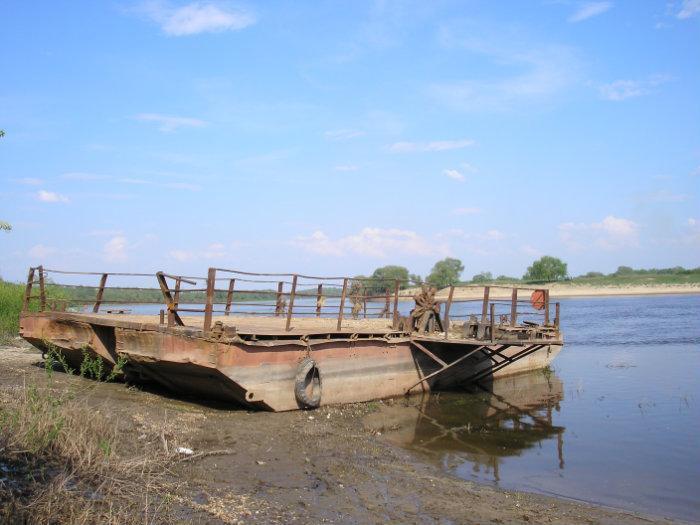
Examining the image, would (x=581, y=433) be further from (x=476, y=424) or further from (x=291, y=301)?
(x=291, y=301)

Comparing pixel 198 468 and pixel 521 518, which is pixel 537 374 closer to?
pixel 521 518

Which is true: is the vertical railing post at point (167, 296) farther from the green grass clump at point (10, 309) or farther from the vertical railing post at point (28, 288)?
the green grass clump at point (10, 309)

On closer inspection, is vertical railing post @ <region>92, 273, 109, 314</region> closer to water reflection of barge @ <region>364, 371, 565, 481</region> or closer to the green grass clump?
water reflection of barge @ <region>364, 371, 565, 481</region>

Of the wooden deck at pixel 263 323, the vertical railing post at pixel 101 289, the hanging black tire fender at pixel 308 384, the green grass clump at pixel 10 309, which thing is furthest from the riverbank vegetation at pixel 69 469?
the green grass clump at pixel 10 309

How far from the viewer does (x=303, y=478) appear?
762 centimetres

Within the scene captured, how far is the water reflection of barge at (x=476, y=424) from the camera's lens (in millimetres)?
10217

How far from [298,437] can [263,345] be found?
5.77 feet

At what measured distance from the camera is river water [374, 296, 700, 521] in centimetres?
874

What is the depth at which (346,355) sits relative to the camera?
12.5 metres

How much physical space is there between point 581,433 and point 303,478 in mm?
6596

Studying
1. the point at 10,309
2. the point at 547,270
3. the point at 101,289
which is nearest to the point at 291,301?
the point at 101,289

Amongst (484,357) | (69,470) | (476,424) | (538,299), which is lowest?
(476,424)

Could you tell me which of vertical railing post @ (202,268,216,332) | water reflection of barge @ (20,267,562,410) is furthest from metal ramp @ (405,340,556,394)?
vertical railing post @ (202,268,216,332)

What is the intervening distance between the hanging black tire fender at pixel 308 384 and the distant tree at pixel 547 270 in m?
77.3
